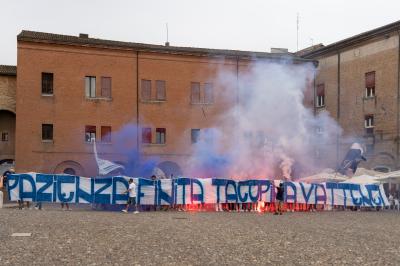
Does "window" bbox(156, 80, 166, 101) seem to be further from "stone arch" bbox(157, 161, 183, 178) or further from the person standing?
the person standing

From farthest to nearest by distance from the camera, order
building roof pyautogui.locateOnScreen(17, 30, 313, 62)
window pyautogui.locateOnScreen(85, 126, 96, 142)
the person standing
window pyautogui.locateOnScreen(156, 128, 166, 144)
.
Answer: window pyautogui.locateOnScreen(156, 128, 166, 144), window pyautogui.locateOnScreen(85, 126, 96, 142), building roof pyautogui.locateOnScreen(17, 30, 313, 62), the person standing

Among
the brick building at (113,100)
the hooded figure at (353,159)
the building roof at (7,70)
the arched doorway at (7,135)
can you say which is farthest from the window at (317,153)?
the building roof at (7,70)

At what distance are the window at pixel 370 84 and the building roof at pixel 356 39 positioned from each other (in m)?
2.81

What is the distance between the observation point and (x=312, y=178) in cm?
3588

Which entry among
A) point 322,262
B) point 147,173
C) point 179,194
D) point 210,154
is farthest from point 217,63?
point 322,262

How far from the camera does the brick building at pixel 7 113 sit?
1865 inches

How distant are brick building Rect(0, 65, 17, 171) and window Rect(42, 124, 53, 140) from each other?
615 centimetres

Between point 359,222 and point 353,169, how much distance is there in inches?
688

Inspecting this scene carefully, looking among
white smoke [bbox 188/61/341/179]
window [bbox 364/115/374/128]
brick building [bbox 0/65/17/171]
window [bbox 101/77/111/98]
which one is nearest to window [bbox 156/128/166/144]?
white smoke [bbox 188/61/341/179]

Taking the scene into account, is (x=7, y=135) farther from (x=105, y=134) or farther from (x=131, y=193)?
(x=131, y=193)

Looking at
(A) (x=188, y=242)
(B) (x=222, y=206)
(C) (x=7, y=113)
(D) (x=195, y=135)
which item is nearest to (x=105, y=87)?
(D) (x=195, y=135)

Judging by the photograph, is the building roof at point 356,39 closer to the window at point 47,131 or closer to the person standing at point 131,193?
the window at point 47,131

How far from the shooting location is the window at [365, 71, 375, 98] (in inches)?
1710

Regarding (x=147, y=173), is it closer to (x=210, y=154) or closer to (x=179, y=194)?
(x=210, y=154)
